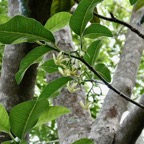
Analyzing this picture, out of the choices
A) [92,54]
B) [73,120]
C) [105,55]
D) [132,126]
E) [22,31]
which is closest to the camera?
[22,31]

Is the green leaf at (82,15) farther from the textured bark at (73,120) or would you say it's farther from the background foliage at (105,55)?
the background foliage at (105,55)

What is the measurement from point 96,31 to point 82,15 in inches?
2.9

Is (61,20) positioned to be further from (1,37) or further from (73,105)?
(73,105)

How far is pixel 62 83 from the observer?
2.48 feet

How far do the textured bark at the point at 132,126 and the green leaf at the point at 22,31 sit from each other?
1.21 feet

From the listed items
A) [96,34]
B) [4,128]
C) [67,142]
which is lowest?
[67,142]

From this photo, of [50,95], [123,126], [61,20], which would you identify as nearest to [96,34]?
[61,20]

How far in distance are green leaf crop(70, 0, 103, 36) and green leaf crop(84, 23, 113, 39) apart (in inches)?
1.5

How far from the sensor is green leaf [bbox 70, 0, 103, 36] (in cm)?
62

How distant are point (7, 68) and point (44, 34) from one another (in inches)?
22.3

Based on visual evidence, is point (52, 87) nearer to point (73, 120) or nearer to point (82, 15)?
point (82, 15)

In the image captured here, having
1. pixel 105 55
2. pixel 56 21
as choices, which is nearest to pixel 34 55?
pixel 56 21

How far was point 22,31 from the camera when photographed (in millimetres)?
602

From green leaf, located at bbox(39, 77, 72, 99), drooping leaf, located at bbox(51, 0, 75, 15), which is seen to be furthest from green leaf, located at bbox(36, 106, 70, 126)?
drooping leaf, located at bbox(51, 0, 75, 15)
